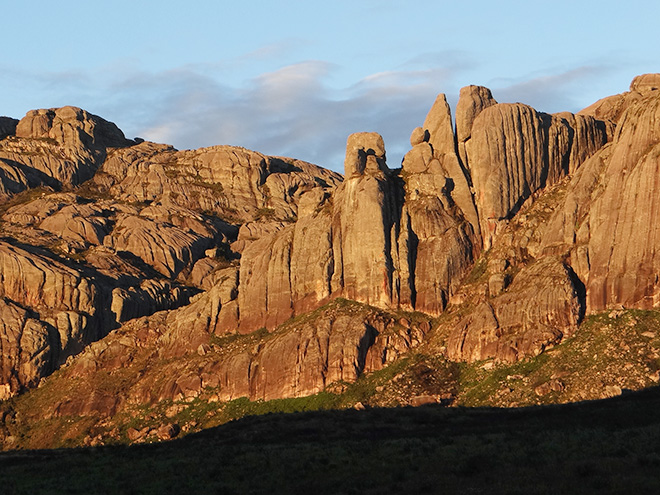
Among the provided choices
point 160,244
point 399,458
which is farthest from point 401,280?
point 160,244

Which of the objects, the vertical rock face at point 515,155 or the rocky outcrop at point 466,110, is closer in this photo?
the vertical rock face at point 515,155

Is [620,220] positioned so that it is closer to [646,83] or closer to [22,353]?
[646,83]

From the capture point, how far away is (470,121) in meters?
139

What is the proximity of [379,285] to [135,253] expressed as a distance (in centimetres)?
6796

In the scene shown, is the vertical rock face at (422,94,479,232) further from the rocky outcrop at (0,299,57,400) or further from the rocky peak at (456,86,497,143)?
the rocky outcrop at (0,299,57,400)

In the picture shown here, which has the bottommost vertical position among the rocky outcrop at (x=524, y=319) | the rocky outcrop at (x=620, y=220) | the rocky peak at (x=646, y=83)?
the rocky outcrop at (x=524, y=319)

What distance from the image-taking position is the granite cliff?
372ft

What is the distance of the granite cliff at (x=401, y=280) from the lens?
113500mm

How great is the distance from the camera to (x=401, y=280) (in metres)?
127

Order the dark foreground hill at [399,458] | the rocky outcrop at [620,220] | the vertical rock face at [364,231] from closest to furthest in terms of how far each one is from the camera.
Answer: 1. the dark foreground hill at [399,458]
2. the rocky outcrop at [620,220]
3. the vertical rock face at [364,231]

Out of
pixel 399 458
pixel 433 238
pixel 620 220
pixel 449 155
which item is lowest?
pixel 399 458

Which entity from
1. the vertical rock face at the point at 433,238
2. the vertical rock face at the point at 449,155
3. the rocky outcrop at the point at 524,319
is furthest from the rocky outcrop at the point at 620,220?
the vertical rock face at the point at 449,155

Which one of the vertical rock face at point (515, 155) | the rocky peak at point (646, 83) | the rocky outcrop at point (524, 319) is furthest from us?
the rocky peak at point (646, 83)

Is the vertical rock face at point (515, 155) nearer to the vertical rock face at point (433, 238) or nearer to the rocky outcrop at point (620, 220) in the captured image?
the vertical rock face at point (433, 238)
